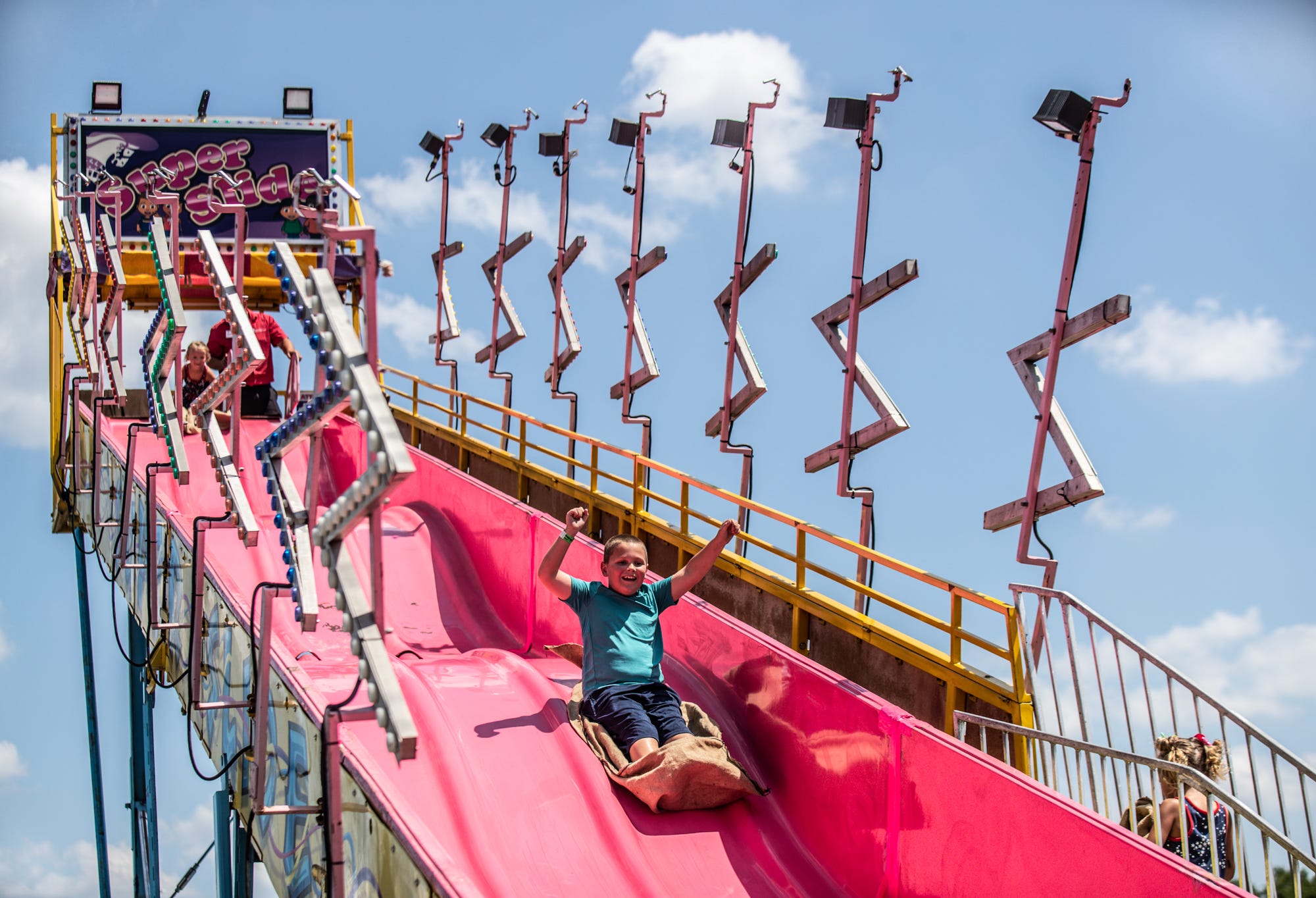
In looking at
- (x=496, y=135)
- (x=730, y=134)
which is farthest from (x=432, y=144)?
(x=730, y=134)

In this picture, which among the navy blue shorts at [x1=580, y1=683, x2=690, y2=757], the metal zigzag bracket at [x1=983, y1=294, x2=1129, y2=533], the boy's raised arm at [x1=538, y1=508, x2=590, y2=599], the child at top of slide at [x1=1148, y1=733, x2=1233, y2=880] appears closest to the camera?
the child at top of slide at [x1=1148, y1=733, x2=1233, y2=880]

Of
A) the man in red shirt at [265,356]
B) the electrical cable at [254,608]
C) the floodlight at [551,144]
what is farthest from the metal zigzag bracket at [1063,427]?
the man in red shirt at [265,356]

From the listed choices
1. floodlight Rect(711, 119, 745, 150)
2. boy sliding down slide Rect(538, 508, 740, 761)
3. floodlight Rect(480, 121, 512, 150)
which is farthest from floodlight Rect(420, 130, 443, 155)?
boy sliding down slide Rect(538, 508, 740, 761)

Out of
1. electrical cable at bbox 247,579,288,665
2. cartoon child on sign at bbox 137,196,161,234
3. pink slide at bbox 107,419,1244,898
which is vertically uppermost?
cartoon child on sign at bbox 137,196,161,234

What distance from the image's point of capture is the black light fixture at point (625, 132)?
1287 centimetres

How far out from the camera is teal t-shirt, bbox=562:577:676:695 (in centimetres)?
697

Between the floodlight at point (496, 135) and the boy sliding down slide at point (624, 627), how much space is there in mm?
9744

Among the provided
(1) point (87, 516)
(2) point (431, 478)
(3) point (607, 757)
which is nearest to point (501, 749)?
(3) point (607, 757)

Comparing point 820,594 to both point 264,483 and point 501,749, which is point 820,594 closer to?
Result: point 501,749

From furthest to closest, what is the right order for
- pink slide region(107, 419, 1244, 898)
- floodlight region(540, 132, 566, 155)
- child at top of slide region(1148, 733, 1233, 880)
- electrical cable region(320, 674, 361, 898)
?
floodlight region(540, 132, 566, 155) → child at top of slide region(1148, 733, 1233, 880) → pink slide region(107, 419, 1244, 898) → electrical cable region(320, 674, 361, 898)

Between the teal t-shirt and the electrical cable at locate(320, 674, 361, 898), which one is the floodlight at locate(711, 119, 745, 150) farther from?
the electrical cable at locate(320, 674, 361, 898)

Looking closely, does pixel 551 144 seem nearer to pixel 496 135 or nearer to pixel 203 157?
pixel 496 135

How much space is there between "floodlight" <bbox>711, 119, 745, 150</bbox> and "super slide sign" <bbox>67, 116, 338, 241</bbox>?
823 centimetres

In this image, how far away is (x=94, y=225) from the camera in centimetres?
1049
